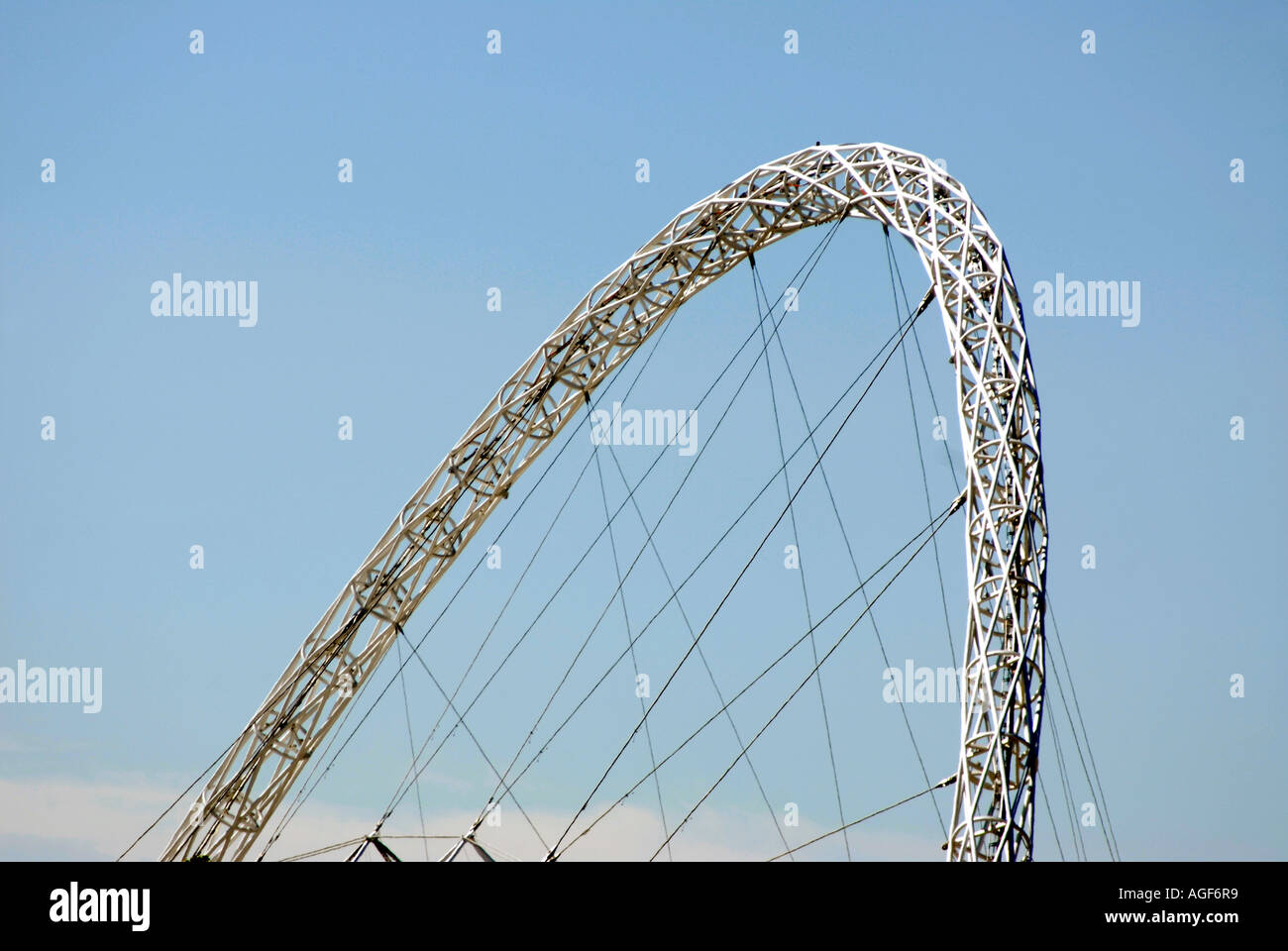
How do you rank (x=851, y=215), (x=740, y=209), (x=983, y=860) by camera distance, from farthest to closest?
(x=740, y=209) → (x=851, y=215) → (x=983, y=860)

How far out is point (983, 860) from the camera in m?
20.1

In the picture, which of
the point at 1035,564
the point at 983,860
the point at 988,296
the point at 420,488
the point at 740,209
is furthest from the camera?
the point at 420,488

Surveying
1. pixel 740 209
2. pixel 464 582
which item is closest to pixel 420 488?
pixel 464 582

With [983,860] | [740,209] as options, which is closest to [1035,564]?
[983,860]

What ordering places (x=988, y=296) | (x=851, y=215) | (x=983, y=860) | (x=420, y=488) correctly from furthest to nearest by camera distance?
(x=420, y=488) → (x=851, y=215) → (x=988, y=296) → (x=983, y=860)

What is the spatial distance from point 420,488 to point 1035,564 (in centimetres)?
1397

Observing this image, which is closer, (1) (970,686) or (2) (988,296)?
(1) (970,686)
